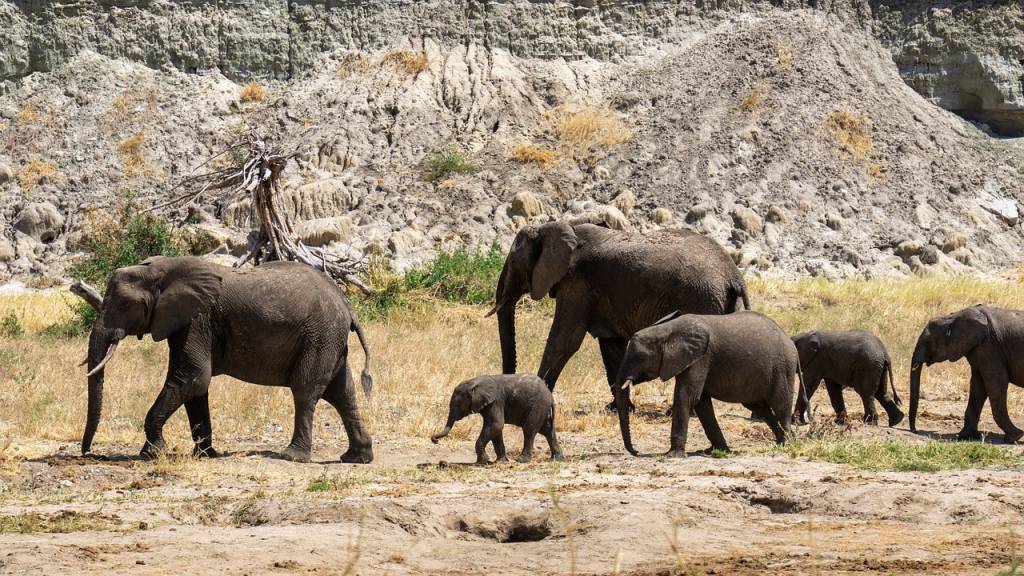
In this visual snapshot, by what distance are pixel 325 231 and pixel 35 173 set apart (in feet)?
29.8

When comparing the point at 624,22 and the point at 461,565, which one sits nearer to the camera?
the point at 461,565

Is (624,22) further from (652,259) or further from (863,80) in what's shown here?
(652,259)

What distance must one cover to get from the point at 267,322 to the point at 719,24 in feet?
112

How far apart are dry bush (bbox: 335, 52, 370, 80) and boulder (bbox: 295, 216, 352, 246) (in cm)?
766

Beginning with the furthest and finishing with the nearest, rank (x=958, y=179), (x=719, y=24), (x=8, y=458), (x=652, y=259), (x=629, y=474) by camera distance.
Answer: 1. (x=719, y=24)
2. (x=958, y=179)
3. (x=652, y=259)
4. (x=8, y=458)
5. (x=629, y=474)

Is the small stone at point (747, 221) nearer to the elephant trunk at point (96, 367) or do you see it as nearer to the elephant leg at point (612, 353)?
the elephant leg at point (612, 353)

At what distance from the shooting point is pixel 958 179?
39.9 metres

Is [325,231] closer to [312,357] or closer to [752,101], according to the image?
[752,101]

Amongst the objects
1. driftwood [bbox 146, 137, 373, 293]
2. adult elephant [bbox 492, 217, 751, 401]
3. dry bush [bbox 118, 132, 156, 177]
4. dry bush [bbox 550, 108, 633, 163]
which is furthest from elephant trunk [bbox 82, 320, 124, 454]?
dry bush [bbox 550, 108, 633, 163]

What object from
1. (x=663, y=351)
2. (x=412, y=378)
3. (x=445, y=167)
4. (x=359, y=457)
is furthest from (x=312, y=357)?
(x=445, y=167)

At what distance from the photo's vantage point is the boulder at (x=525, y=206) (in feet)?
120

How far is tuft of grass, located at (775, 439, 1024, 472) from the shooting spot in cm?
1112

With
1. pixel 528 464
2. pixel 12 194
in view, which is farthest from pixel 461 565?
pixel 12 194

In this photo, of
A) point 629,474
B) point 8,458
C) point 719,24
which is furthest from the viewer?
point 719,24
